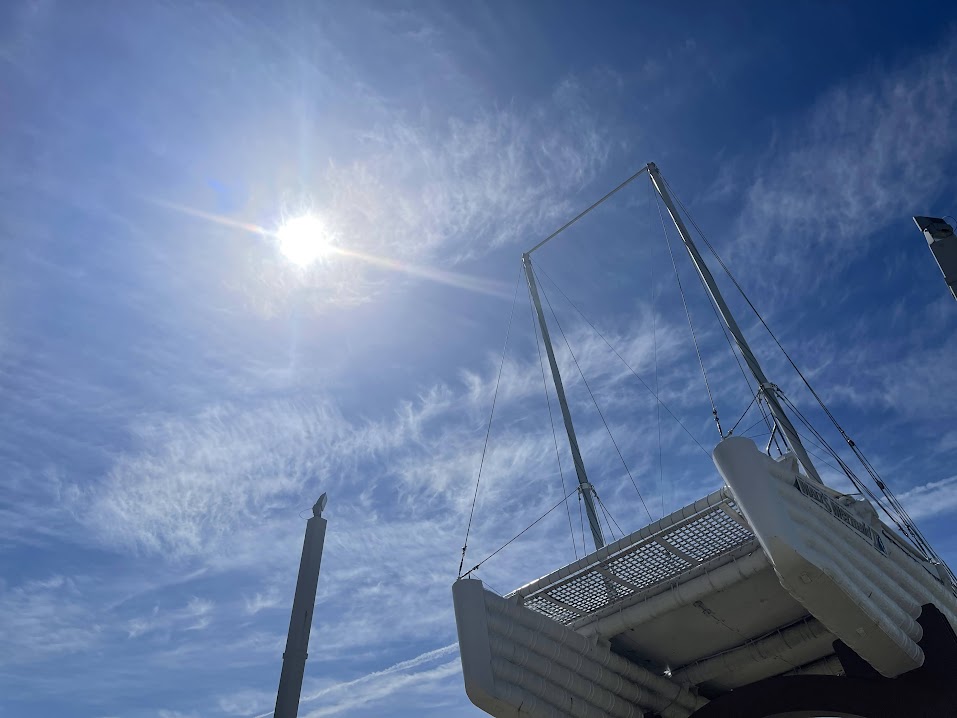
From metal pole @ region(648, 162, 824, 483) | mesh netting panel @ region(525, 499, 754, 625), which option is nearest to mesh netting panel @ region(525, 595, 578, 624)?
mesh netting panel @ region(525, 499, 754, 625)

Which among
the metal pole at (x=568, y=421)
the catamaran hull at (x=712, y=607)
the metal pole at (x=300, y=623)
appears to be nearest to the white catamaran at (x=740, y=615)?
the catamaran hull at (x=712, y=607)

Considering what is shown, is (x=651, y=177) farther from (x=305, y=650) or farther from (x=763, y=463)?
(x=305, y=650)

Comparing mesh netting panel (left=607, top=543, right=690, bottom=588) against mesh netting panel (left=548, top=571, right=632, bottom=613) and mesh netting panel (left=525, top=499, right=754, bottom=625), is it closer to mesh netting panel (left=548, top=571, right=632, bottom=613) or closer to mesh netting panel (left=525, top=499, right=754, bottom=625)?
mesh netting panel (left=525, top=499, right=754, bottom=625)

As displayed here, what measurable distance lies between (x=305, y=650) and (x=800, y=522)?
9.82m

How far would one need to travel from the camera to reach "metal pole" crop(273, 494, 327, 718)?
995 cm

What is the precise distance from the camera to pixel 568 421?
29.5m

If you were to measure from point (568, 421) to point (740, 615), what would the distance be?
1172cm

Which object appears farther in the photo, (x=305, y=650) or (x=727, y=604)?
(x=727, y=604)

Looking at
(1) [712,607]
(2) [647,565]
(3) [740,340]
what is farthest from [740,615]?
(3) [740,340]

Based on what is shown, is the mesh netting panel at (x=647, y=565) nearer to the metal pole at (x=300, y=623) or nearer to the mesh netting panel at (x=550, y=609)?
the mesh netting panel at (x=550, y=609)

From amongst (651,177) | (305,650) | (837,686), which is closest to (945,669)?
(837,686)

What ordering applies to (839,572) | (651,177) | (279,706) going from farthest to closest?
(651,177) < (839,572) < (279,706)

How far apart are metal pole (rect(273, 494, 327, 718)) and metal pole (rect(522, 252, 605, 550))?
47.5 feet

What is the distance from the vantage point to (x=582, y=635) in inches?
766
